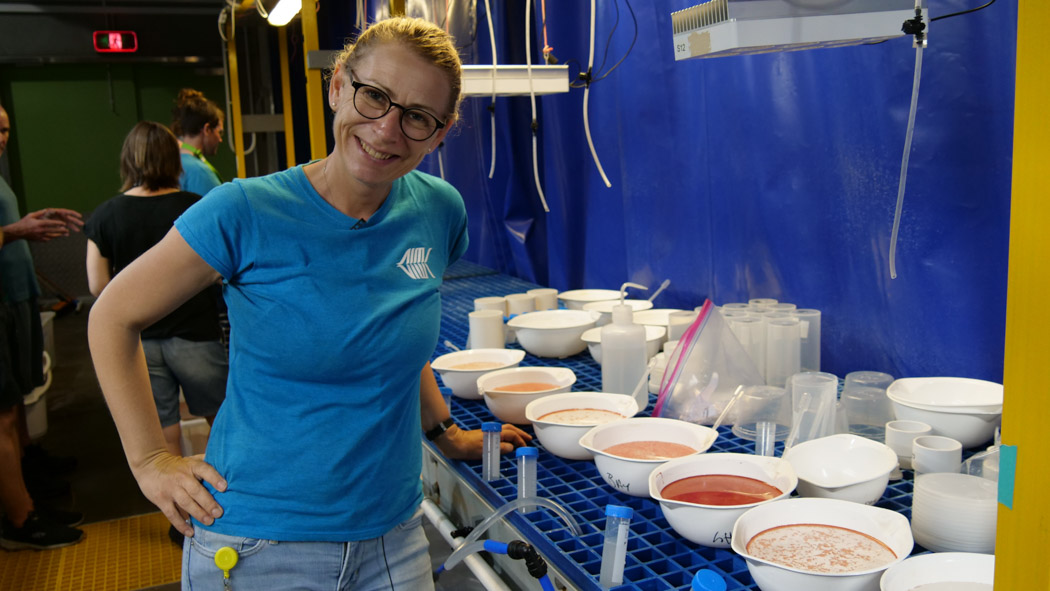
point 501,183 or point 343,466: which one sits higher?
point 501,183

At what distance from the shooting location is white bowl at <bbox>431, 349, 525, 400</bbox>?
206 cm

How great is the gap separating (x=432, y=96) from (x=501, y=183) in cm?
288

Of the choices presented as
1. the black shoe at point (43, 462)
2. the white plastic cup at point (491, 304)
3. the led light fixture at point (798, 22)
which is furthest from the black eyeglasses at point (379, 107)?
the black shoe at point (43, 462)

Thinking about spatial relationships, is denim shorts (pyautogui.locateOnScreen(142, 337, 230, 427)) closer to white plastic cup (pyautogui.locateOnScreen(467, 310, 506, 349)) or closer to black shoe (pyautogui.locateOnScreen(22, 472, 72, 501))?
black shoe (pyautogui.locateOnScreen(22, 472, 72, 501))

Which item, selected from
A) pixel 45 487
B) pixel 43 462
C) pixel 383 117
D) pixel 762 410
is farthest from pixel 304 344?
pixel 43 462

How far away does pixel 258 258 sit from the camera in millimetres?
1135

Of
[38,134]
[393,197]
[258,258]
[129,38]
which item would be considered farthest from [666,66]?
[38,134]

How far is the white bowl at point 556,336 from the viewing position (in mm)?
2342

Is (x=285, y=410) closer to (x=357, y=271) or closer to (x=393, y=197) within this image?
(x=357, y=271)

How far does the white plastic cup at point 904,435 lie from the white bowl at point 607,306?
1114 mm

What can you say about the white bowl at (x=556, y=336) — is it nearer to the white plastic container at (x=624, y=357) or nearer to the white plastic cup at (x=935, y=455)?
the white plastic container at (x=624, y=357)

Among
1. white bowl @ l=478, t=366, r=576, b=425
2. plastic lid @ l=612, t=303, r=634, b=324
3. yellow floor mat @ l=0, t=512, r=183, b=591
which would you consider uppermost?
plastic lid @ l=612, t=303, r=634, b=324

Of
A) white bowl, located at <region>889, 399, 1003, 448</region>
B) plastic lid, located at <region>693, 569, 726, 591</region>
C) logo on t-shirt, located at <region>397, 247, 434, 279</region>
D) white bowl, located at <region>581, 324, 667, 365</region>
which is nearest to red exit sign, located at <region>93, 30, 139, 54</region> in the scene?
white bowl, located at <region>581, 324, 667, 365</region>

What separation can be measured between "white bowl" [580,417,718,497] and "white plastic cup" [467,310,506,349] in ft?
2.73
